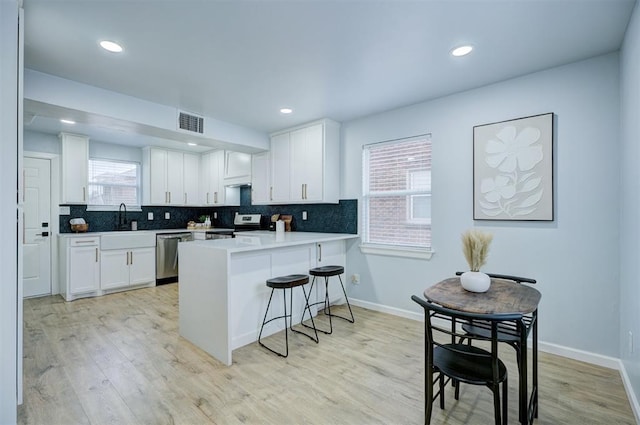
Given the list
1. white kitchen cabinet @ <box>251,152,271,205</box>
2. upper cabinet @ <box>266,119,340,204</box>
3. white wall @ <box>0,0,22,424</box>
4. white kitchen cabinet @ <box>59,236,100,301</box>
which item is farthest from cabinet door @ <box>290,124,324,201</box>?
white kitchen cabinet @ <box>59,236,100,301</box>

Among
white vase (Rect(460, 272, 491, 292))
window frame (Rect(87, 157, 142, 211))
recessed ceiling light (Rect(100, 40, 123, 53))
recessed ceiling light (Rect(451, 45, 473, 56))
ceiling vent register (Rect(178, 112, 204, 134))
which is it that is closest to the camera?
white vase (Rect(460, 272, 491, 292))

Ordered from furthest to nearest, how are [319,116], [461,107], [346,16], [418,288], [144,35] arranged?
[319,116] < [418,288] < [461,107] < [144,35] < [346,16]

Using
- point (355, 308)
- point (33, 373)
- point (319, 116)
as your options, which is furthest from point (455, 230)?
point (33, 373)

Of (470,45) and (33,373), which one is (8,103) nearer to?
(33,373)

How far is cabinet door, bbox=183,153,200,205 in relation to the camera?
19.5 feet

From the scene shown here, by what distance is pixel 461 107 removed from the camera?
311 cm

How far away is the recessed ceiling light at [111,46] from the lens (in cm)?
212

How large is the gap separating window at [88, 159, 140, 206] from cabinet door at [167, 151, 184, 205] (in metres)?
0.56

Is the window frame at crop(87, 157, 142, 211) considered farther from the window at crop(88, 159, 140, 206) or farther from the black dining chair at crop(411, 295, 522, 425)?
the black dining chair at crop(411, 295, 522, 425)

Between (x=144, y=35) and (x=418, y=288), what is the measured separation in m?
3.35

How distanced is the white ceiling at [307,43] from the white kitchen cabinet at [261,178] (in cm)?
154

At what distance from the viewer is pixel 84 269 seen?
4406 millimetres

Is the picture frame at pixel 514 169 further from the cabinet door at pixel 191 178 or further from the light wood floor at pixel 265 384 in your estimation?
the cabinet door at pixel 191 178

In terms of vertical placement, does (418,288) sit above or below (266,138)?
below
